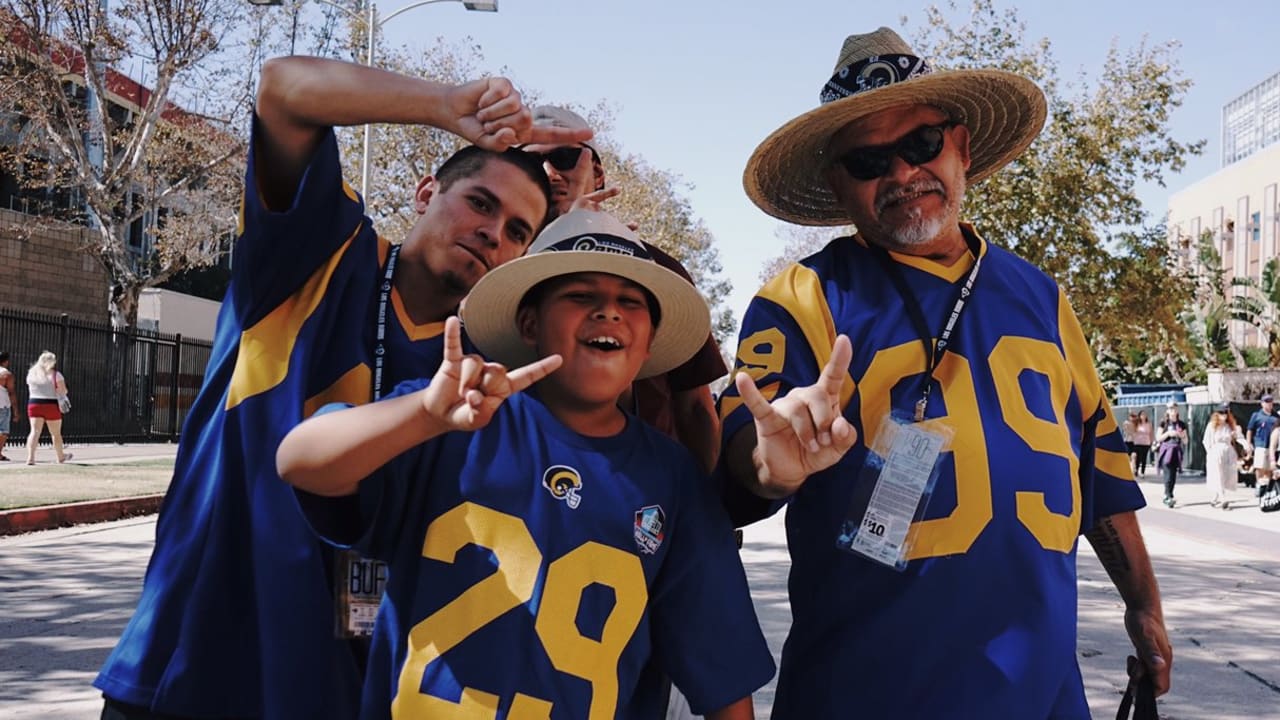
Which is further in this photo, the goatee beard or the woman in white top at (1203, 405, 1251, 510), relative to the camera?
the woman in white top at (1203, 405, 1251, 510)

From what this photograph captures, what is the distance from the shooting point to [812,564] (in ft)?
7.70

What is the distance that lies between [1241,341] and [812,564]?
64132mm

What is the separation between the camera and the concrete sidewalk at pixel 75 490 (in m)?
11.2

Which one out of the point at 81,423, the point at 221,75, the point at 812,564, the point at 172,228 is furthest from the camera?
the point at 172,228

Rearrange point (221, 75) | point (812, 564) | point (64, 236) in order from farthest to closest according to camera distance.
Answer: point (64, 236), point (221, 75), point (812, 564)

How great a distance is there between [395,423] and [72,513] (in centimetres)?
1116

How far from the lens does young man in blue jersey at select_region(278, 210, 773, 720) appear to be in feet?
6.53

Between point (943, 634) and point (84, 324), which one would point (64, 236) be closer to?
point (84, 324)

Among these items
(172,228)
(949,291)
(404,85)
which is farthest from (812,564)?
(172,228)

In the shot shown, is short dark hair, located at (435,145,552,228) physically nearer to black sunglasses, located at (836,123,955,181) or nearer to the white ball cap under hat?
the white ball cap under hat

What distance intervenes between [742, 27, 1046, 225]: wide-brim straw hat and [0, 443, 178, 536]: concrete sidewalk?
9.80m

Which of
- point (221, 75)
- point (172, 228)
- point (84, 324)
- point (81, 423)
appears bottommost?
point (81, 423)

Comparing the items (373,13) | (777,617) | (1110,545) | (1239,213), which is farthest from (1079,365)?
(1239,213)

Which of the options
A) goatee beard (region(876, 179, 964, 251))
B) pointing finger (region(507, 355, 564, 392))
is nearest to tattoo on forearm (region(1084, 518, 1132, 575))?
goatee beard (region(876, 179, 964, 251))
